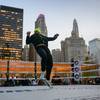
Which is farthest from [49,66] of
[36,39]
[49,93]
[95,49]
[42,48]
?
[95,49]

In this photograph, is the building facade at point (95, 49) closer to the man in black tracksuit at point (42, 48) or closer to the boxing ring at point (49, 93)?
the man in black tracksuit at point (42, 48)

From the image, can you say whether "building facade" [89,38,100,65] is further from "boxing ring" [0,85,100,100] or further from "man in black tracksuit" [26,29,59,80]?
"boxing ring" [0,85,100,100]

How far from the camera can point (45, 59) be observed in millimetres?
6734

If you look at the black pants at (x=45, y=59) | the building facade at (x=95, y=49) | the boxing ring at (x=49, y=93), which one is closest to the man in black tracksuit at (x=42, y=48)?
the black pants at (x=45, y=59)

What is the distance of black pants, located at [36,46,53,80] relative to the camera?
6.72 m

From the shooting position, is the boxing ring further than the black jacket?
No

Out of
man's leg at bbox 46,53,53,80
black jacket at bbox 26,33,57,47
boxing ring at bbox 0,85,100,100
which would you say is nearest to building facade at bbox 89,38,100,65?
man's leg at bbox 46,53,53,80

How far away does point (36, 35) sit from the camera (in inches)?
268

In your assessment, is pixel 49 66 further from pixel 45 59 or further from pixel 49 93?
pixel 49 93

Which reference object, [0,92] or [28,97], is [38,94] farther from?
[0,92]

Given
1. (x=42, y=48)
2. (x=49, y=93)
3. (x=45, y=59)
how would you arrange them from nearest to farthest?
1. (x=49, y=93)
2. (x=45, y=59)
3. (x=42, y=48)

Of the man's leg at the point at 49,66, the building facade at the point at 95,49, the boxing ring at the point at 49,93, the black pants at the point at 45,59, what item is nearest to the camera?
the boxing ring at the point at 49,93

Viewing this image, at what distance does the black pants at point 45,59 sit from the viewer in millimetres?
6723

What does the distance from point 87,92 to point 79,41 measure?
593 feet
